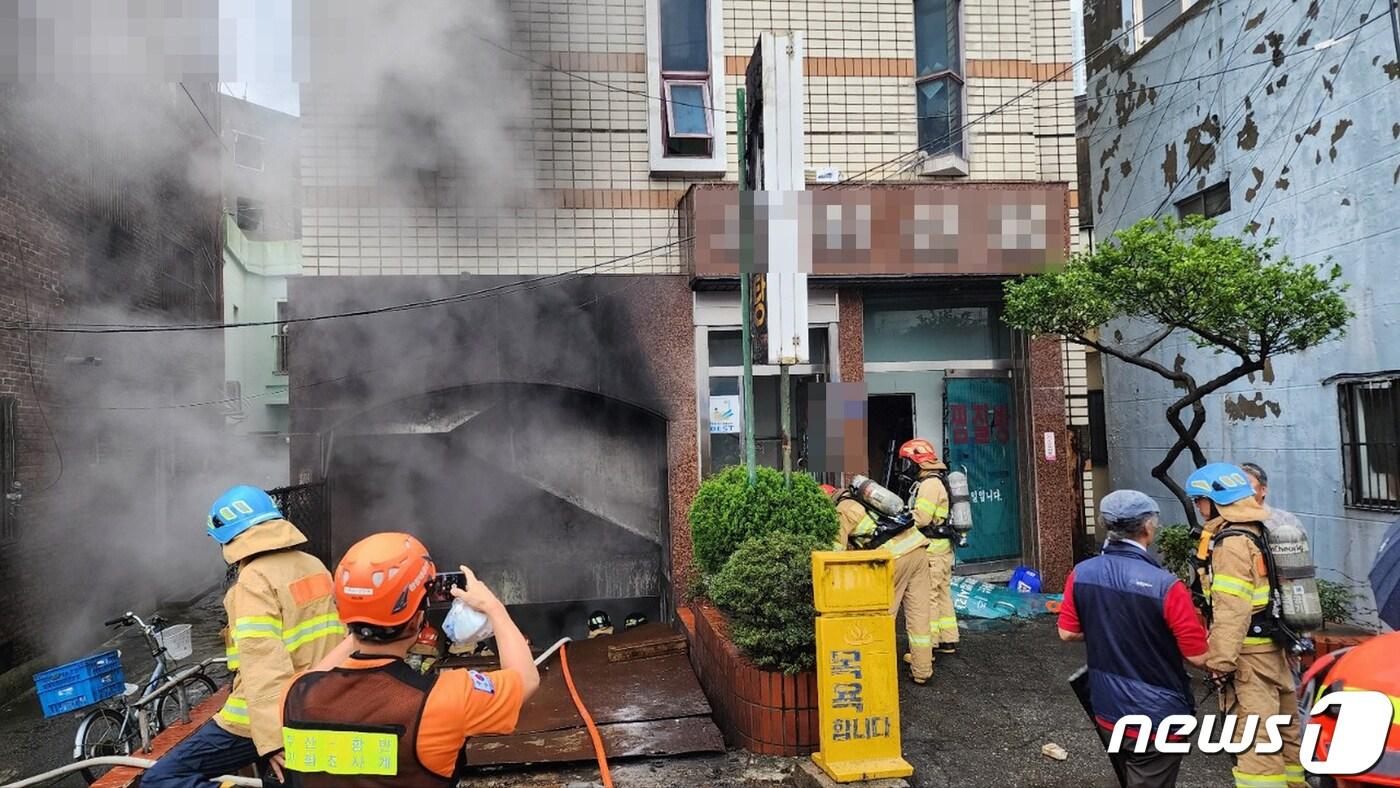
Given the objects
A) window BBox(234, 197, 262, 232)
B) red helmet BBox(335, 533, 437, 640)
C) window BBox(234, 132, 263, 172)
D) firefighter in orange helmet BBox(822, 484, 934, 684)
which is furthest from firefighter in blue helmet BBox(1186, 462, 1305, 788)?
window BBox(234, 197, 262, 232)

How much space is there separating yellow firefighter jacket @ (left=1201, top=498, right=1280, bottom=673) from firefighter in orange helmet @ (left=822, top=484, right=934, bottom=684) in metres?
2.30

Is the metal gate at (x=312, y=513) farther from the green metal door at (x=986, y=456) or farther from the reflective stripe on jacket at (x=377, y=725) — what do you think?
the green metal door at (x=986, y=456)

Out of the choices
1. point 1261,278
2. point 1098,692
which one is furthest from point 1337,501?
point 1098,692

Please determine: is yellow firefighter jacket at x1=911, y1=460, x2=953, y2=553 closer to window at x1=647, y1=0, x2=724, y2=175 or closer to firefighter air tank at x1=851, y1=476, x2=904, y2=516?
firefighter air tank at x1=851, y1=476, x2=904, y2=516

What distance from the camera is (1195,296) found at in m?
5.73

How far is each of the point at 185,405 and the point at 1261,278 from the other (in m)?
13.3

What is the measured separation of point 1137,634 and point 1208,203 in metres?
8.23

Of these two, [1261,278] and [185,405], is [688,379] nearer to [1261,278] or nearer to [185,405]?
[1261,278]

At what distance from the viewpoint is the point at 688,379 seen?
795cm

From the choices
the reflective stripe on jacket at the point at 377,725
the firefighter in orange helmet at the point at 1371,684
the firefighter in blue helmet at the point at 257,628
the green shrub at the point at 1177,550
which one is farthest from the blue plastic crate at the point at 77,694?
the green shrub at the point at 1177,550

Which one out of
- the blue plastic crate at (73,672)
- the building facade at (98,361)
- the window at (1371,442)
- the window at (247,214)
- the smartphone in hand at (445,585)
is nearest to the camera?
the smartphone in hand at (445,585)

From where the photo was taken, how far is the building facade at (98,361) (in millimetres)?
8266

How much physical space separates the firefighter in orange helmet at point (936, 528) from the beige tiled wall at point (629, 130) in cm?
333

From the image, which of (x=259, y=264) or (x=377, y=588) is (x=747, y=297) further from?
(x=259, y=264)
